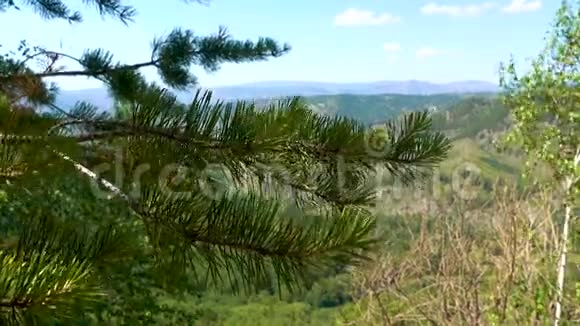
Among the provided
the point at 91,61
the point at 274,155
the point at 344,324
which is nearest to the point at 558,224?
the point at 344,324

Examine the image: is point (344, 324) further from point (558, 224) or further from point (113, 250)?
point (113, 250)

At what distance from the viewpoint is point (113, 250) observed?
71cm

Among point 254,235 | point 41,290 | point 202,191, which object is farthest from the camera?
point 202,191

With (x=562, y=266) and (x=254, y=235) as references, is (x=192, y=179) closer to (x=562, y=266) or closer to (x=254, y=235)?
(x=254, y=235)

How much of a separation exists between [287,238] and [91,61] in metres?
1.70

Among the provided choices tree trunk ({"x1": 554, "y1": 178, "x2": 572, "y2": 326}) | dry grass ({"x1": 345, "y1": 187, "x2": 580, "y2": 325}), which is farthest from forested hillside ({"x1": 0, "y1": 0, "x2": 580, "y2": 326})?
tree trunk ({"x1": 554, "y1": 178, "x2": 572, "y2": 326})

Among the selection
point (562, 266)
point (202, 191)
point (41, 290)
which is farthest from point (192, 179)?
point (562, 266)

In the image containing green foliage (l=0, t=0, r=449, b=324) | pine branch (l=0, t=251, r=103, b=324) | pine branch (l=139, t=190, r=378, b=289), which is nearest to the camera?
pine branch (l=0, t=251, r=103, b=324)

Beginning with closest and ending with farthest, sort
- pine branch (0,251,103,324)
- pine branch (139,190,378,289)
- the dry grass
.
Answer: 1. pine branch (0,251,103,324)
2. pine branch (139,190,378,289)
3. the dry grass

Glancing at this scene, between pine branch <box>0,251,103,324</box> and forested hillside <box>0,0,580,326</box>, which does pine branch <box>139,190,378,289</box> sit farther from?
pine branch <box>0,251,103,324</box>

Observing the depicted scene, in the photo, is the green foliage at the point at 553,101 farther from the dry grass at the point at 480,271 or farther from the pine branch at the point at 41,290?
the pine branch at the point at 41,290

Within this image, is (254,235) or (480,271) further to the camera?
(480,271)

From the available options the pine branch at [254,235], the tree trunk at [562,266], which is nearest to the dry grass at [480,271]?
the tree trunk at [562,266]

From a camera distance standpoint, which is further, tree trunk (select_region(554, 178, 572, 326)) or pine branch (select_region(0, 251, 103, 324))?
tree trunk (select_region(554, 178, 572, 326))
